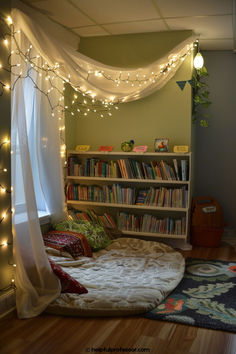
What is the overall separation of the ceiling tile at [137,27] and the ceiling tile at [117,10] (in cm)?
15

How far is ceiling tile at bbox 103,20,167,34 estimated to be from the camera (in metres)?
3.93

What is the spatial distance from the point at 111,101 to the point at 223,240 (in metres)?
2.23

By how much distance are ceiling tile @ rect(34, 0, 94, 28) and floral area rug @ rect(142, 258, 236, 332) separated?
263cm

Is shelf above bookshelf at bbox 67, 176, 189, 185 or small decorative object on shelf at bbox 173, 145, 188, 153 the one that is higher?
small decorative object on shelf at bbox 173, 145, 188, 153

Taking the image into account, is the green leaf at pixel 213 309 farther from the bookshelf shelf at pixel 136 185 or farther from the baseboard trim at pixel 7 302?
the bookshelf shelf at pixel 136 185

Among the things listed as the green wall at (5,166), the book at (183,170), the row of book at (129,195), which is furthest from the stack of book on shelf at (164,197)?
the green wall at (5,166)

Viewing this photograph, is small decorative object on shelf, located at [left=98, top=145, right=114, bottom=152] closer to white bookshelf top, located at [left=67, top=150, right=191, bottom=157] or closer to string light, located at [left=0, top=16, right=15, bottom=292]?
white bookshelf top, located at [left=67, top=150, right=191, bottom=157]

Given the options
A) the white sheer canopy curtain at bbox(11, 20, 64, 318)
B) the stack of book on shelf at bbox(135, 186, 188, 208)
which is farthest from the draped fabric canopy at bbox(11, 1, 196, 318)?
the stack of book on shelf at bbox(135, 186, 188, 208)

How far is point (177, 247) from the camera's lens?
14.3 feet

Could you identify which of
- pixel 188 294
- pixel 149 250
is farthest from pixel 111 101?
pixel 188 294

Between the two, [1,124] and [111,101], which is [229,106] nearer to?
[111,101]

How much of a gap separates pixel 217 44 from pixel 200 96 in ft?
2.15

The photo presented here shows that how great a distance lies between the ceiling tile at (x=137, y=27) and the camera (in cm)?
393

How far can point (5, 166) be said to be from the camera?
2.65 m
